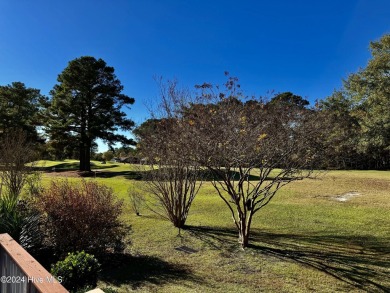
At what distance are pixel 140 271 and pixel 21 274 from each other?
307 centimetres

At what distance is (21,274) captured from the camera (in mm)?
1814

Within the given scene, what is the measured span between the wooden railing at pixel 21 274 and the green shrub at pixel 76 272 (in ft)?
3.12

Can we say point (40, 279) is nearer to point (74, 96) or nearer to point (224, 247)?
point (224, 247)

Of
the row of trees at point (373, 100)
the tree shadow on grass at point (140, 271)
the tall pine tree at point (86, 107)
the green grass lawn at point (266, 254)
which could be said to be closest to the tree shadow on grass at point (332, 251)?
the green grass lawn at point (266, 254)

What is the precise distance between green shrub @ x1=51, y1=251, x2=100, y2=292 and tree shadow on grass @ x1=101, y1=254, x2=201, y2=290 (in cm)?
75

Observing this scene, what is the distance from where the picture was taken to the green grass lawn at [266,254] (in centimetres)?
412

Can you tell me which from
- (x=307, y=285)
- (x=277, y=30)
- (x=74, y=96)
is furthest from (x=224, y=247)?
(x=74, y=96)

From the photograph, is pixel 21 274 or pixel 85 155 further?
pixel 85 155

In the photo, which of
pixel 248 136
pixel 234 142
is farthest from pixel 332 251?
pixel 234 142

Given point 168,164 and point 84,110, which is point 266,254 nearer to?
point 168,164

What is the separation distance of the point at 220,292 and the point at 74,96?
25137mm

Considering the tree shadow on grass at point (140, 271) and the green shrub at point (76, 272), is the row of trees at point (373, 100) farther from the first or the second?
the green shrub at point (76, 272)

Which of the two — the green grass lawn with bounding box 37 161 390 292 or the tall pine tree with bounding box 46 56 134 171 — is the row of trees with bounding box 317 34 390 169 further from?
the tall pine tree with bounding box 46 56 134 171

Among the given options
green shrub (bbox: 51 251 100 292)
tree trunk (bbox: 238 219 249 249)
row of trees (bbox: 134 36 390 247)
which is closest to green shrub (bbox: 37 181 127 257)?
green shrub (bbox: 51 251 100 292)
